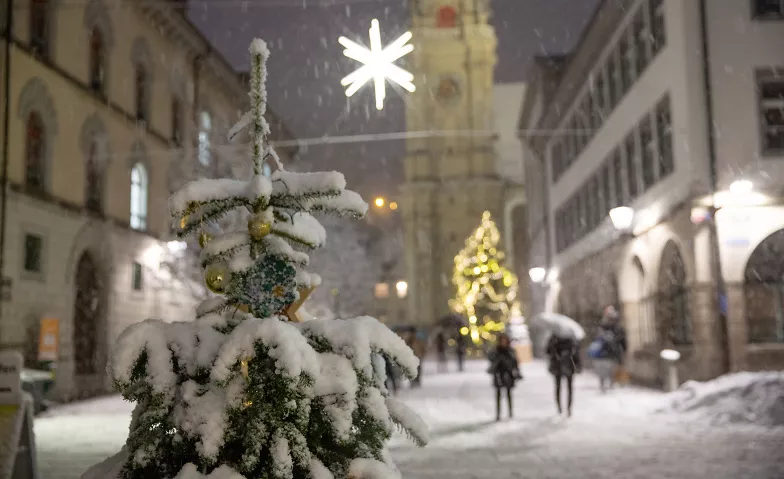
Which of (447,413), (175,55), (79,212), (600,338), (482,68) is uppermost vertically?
(482,68)

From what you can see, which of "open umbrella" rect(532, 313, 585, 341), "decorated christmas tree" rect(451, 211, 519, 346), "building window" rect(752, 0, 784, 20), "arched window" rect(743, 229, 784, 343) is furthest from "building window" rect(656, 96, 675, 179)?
"decorated christmas tree" rect(451, 211, 519, 346)

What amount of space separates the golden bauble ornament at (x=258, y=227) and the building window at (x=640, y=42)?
2130 centimetres

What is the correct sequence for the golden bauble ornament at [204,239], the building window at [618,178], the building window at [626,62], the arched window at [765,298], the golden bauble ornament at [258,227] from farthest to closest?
the building window at [618,178] < the building window at [626,62] < the arched window at [765,298] < the golden bauble ornament at [204,239] < the golden bauble ornament at [258,227]

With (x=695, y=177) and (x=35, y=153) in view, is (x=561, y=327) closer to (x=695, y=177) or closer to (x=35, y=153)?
(x=695, y=177)

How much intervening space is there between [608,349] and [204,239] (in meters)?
19.6

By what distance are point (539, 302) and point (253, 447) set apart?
45797 millimetres

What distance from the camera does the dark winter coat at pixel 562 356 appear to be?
16.8 m

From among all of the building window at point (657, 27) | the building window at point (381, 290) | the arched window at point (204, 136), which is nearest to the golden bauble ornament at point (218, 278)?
the building window at point (657, 27)

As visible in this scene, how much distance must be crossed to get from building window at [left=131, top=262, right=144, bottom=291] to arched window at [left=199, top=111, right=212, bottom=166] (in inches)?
195

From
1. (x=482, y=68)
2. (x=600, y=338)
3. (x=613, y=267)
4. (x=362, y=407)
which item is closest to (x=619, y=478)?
(x=362, y=407)

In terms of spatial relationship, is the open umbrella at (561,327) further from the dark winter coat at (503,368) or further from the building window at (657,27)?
the building window at (657,27)

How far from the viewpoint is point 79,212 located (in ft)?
81.2

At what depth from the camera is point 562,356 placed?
664 inches

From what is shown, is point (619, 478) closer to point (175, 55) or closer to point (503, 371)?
point (503, 371)
